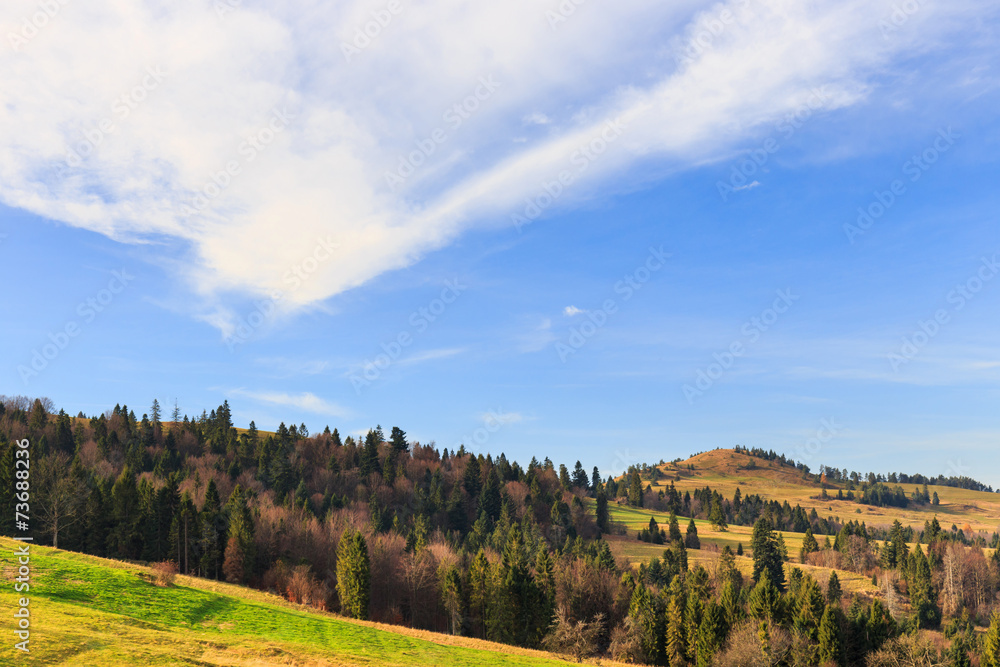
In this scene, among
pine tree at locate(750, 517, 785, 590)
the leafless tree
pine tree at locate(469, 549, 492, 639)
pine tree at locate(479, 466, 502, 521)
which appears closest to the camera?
the leafless tree

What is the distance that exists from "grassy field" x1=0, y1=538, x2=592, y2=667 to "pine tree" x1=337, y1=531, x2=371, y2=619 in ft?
58.4

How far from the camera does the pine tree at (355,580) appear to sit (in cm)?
8406

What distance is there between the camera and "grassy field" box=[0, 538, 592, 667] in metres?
29.7

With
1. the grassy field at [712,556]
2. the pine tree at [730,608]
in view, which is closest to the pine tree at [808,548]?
the grassy field at [712,556]

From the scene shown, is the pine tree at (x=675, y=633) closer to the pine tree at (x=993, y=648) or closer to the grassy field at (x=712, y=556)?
the pine tree at (x=993, y=648)

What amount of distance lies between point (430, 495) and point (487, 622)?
8517cm

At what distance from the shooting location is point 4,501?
90125mm

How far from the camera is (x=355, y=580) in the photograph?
85125 millimetres

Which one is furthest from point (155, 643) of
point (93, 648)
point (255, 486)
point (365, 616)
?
point (255, 486)

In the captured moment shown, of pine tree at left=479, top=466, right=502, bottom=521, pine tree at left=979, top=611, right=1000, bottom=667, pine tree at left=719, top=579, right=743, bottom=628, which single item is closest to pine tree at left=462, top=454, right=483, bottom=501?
pine tree at left=479, top=466, right=502, bottom=521

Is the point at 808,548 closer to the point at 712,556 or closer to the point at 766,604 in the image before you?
the point at 712,556

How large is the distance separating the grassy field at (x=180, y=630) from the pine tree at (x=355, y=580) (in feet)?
58.4

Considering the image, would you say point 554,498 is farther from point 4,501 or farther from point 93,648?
point 93,648

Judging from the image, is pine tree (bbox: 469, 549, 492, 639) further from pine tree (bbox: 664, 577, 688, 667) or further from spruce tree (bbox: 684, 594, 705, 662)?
spruce tree (bbox: 684, 594, 705, 662)
